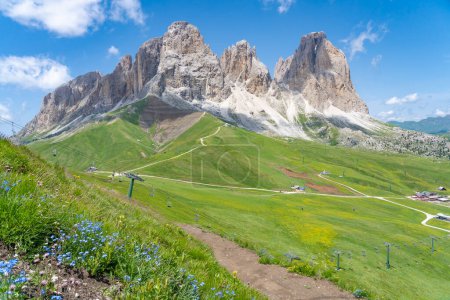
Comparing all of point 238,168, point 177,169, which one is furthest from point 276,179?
point 177,169

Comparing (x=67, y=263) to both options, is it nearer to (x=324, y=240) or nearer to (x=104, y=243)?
(x=104, y=243)

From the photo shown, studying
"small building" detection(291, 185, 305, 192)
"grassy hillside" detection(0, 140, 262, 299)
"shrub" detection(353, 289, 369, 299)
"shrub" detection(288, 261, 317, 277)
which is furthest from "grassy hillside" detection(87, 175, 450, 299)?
"small building" detection(291, 185, 305, 192)

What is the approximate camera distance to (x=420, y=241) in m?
68.7

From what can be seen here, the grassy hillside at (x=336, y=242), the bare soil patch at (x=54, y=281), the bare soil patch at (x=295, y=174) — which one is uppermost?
the bare soil patch at (x=54, y=281)

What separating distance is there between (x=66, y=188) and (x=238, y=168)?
178866 mm

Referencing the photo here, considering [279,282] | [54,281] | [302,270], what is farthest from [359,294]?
[54,281]

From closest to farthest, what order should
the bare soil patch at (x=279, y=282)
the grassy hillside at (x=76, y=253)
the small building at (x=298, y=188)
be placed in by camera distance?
the grassy hillside at (x=76, y=253) < the bare soil patch at (x=279, y=282) < the small building at (x=298, y=188)

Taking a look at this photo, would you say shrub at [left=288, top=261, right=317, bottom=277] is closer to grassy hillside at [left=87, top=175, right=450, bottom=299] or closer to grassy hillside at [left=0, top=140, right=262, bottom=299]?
grassy hillside at [left=87, top=175, right=450, bottom=299]

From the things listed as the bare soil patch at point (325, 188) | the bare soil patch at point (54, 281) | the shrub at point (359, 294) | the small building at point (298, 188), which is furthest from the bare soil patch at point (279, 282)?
A: the bare soil patch at point (325, 188)

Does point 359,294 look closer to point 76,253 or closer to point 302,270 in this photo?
point 302,270

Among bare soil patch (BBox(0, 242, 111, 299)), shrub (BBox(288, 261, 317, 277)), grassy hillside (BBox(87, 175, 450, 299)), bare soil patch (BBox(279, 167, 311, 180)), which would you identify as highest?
bare soil patch (BBox(0, 242, 111, 299))

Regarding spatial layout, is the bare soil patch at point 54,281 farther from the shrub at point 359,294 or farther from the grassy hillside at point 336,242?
the grassy hillside at point 336,242

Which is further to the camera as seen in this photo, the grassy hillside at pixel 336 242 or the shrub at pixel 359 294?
the grassy hillside at pixel 336 242

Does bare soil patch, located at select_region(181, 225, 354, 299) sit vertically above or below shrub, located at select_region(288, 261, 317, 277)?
below
